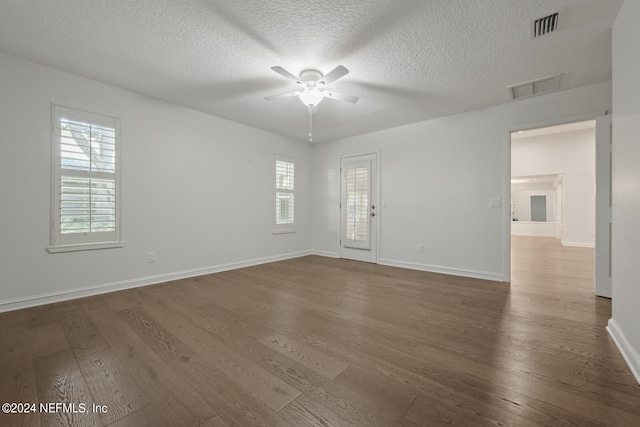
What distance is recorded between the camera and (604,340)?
1.93 meters

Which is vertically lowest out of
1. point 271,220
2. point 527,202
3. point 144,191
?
point 271,220

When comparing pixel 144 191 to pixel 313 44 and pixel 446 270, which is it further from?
pixel 446 270

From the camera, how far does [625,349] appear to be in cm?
170

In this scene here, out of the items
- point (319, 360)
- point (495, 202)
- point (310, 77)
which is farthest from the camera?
point (495, 202)

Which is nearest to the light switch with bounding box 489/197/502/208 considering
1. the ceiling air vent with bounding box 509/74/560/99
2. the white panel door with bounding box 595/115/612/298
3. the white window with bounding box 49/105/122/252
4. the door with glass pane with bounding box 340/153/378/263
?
the white panel door with bounding box 595/115/612/298

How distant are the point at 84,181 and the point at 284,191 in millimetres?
3105

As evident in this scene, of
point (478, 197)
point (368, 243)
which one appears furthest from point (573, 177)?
point (368, 243)

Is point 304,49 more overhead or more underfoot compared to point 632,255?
more overhead

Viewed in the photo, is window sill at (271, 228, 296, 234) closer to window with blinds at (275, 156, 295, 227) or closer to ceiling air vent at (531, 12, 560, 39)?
window with blinds at (275, 156, 295, 227)

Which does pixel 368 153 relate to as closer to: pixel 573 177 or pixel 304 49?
pixel 304 49

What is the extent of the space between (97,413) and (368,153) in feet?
15.8

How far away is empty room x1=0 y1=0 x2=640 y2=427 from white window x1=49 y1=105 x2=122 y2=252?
0.02 metres

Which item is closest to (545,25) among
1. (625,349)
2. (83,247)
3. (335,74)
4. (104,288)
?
(335,74)

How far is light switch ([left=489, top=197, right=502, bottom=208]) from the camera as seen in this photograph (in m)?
3.62
